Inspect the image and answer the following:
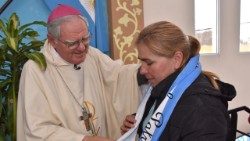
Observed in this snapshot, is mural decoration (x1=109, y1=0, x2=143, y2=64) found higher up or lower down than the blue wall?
lower down

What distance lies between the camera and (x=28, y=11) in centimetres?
234

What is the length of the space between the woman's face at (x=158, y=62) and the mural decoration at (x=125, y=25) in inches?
50.5

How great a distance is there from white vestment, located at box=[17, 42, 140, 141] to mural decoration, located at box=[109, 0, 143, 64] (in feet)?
2.19

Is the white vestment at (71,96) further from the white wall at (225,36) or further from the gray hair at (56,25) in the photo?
the white wall at (225,36)

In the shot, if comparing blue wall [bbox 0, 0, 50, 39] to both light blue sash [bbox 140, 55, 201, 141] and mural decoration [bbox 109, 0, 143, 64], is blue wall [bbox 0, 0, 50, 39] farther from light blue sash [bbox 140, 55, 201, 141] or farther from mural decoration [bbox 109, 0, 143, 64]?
light blue sash [bbox 140, 55, 201, 141]

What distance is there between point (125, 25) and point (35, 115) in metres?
1.24

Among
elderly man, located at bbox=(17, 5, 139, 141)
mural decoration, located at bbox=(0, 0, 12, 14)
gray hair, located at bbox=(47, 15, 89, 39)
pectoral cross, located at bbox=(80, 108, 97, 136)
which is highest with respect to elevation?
mural decoration, located at bbox=(0, 0, 12, 14)

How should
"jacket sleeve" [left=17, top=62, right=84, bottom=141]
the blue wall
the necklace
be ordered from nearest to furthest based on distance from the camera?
"jacket sleeve" [left=17, top=62, right=84, bottom=141]
the necklace
the blue wall

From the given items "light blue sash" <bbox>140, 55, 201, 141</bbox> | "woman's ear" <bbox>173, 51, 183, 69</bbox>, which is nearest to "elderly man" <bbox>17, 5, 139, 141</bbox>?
"light blue sash" <bbox>140, 55, 201, 141</bbox>

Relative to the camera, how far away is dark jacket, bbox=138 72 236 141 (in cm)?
113

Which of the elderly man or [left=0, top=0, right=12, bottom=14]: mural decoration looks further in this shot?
[left=0, top=0, right=12, bottom=14]: mural decoration

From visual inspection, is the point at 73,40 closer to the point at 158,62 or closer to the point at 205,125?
the point at 158,62

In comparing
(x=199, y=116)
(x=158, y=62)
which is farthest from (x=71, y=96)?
(x=199, y=116)

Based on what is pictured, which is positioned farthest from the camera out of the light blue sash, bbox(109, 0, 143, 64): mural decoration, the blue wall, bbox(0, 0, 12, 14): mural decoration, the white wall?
the white wall
